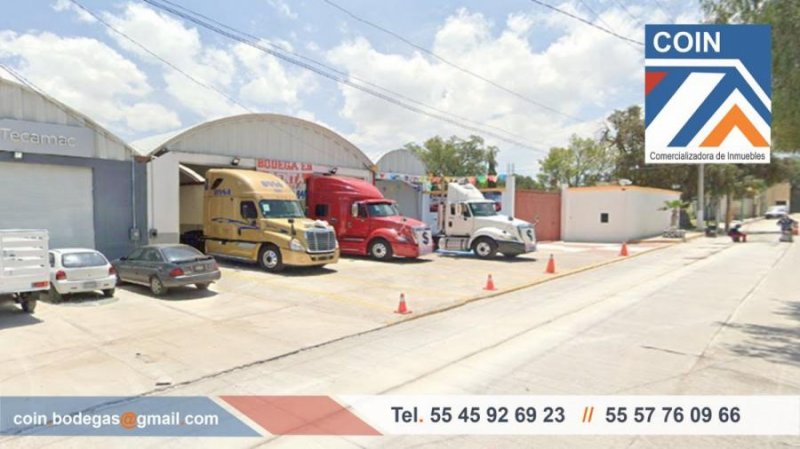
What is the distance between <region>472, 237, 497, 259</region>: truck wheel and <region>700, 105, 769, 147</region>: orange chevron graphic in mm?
10330

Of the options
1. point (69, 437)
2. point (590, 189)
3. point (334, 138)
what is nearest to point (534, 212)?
point (590, 189)

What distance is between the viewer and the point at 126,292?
11.9 m

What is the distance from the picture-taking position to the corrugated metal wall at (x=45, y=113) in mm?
12438

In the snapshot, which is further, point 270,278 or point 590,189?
point 590,189

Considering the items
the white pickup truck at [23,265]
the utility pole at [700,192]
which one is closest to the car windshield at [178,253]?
the white pickup truck at [23,265]

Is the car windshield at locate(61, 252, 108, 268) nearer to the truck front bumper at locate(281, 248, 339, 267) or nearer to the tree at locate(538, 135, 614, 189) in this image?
the truck front bumper at locate(281, 248, 339, 267)

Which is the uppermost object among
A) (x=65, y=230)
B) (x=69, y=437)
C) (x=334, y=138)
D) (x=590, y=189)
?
(x=334, y=138)

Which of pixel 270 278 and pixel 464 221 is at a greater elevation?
pixel 464 221

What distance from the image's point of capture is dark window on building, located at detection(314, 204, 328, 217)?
64.4 feet

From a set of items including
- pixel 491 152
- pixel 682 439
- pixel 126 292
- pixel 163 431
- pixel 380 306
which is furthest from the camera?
pixel 491 152

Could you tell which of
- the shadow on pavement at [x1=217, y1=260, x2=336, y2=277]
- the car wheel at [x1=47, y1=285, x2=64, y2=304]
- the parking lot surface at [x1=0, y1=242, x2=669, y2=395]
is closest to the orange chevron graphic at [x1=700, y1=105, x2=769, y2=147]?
the parking lot surface at [x1=0, y1=242, x2=669, y2=395]

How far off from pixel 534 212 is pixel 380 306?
21174mm

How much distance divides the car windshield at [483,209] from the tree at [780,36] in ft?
38.3

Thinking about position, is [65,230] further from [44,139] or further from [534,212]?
[534,212]
